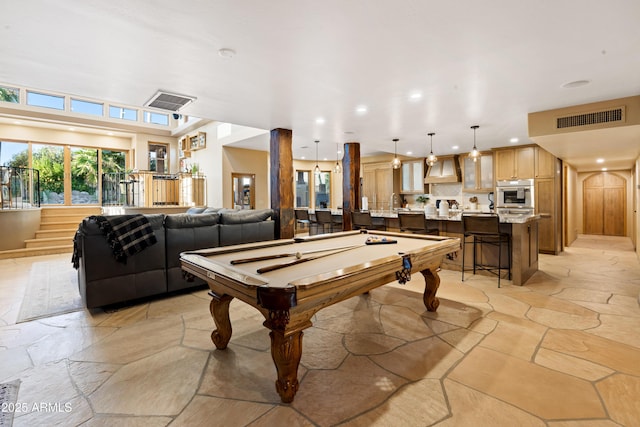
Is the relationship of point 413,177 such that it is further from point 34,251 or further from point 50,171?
point 50,171

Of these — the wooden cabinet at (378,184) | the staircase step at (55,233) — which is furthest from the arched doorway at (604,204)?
the staircase step at (55,233)

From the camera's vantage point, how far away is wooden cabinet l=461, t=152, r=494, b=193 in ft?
25.6

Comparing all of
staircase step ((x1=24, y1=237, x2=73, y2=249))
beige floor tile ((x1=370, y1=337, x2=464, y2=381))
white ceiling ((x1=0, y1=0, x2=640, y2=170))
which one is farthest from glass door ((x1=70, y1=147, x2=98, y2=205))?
beige floor tile ((x1=370, y1=337, x2=464, y2=381))

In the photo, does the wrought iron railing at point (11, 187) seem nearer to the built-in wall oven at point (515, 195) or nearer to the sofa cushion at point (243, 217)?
the sofa cushion at point (243, 217)

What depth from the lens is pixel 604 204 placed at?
958cm

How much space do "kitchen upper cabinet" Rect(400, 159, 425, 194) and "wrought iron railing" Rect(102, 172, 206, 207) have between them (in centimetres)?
617

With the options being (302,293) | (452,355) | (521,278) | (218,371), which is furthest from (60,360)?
(521,278)

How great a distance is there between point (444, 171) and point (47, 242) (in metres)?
10.2

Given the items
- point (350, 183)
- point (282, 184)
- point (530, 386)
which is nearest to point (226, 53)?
point (282, 184)

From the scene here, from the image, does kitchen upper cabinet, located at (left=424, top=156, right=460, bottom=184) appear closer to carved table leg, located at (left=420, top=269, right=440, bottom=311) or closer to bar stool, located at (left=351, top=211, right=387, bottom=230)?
bar stool, located at (left=351, top=211, right=387, bottom=230)

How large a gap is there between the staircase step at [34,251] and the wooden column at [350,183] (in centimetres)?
657

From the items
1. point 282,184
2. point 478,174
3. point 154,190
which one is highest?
point 478,174

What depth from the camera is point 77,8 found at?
2.00m

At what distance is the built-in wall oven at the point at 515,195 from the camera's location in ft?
22.5
